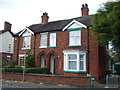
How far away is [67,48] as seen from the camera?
18.8 meters

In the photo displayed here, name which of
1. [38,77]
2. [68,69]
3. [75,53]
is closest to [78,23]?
[75,53]

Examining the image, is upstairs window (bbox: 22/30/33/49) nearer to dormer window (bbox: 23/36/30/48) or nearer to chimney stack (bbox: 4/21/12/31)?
dormer window (bbox: 23/36/30/48)

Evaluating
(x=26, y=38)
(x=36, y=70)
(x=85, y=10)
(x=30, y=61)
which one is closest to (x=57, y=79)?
(x=36, y=70)

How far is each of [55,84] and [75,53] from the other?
501cm

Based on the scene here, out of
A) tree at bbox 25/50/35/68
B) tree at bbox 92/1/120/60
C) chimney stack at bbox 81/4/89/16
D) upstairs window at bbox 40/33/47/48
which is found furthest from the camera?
chimney stack at bbox 81/4/89/16

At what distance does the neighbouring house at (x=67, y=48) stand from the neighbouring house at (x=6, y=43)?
912 cm

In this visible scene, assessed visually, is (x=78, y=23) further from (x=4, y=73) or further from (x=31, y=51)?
(x=4, y=73)

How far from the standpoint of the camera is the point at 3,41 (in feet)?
107

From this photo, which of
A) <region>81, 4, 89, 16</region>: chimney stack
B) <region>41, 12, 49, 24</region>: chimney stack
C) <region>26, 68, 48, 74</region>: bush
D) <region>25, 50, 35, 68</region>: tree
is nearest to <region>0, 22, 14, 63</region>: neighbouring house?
<region>41, 12, 49, 24</region>: chimney stack

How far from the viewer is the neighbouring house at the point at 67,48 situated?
55.8 ft

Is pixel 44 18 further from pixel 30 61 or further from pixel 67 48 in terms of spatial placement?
pixel 67 48

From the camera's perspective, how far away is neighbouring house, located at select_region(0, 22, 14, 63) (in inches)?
1241

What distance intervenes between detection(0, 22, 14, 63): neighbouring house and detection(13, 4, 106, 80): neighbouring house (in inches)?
359

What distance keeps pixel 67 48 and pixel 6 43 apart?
19.8 meters
